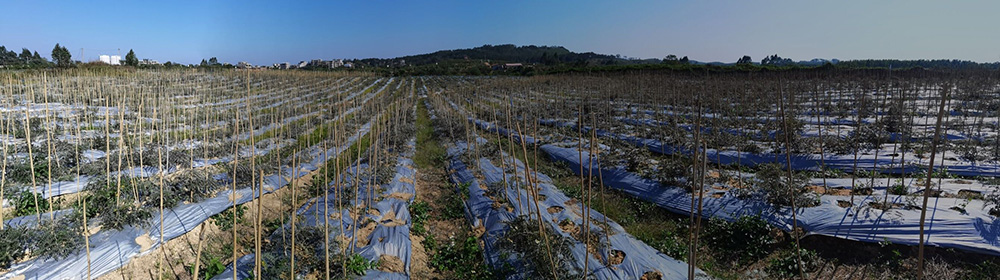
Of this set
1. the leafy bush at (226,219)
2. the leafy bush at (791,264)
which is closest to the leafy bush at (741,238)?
the leafy bush at (791,264)

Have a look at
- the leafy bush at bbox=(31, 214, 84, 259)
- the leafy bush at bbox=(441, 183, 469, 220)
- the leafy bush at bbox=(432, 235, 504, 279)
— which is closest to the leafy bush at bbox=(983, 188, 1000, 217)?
the leafy bush at bbox=(432, 235, 504, 279)

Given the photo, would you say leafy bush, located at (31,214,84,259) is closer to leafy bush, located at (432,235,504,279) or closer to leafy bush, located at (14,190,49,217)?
leafy bush, located at (14,190,49,217)

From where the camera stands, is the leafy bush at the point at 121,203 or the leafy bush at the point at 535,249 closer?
the leafy bush at the point at 535,249

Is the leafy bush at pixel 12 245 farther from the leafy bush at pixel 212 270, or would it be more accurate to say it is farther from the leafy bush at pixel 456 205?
the leafy bush at pixel 456 205

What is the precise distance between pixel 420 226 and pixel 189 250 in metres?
2.78

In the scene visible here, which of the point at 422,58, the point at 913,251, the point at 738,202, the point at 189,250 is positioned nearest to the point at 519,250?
the point at 738,202

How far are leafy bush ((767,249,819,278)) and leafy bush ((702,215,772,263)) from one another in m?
0.26

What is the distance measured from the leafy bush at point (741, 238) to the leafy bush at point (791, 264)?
26cm

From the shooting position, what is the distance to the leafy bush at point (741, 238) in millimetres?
4824

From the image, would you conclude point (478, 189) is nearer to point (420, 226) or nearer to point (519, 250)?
point (420, 226)

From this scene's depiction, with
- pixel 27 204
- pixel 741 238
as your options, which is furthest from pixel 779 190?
pixel 27 204

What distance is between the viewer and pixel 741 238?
5031 mm

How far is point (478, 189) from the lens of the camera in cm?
716

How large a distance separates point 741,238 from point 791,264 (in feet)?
2.22
